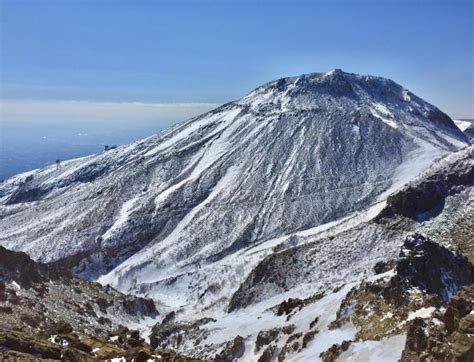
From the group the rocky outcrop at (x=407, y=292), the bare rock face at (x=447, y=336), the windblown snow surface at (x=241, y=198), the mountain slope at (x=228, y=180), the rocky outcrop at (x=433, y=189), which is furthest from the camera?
the mountain slope at (x=228, y=180)

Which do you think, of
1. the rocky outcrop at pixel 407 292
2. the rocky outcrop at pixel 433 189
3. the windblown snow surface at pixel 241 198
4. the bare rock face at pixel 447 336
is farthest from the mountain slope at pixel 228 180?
the bare rock face at pixel 447 336

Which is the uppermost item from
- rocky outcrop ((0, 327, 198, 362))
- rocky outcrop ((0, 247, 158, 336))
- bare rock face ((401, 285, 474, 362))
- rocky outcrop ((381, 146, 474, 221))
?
rocky outcrop ((381, 146, 474, 221))

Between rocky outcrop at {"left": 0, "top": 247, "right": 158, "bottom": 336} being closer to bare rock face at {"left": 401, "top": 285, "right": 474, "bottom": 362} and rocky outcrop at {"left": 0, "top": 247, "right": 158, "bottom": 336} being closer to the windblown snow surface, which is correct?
the windblown snow surface

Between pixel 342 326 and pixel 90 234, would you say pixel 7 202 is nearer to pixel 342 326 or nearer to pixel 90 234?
pixel 90 234

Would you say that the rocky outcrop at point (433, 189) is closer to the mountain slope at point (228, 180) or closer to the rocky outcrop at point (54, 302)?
the mountain slope at point (228, 180)

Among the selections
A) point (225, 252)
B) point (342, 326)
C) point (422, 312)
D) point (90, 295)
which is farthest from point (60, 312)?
point (225, 252)

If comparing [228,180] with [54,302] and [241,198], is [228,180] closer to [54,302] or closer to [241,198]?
[241,198]

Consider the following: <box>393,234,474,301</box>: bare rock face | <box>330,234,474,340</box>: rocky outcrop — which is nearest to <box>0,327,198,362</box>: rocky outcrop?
<box>330,234,474,340</box>: rocky outcrop
